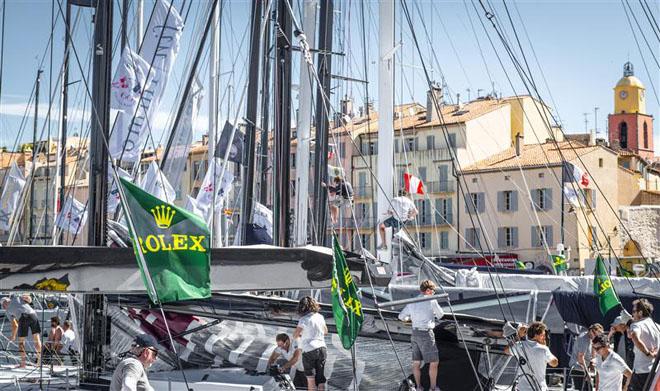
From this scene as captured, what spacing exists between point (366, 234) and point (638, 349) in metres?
54.2

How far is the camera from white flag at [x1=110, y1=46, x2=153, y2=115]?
1527 cm

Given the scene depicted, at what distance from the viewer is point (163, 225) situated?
22.6 feet

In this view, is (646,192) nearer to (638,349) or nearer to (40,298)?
(40,298)

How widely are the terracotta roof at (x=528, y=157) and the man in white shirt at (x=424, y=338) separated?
49.9 metres

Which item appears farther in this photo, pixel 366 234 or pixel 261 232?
pixel 366 234

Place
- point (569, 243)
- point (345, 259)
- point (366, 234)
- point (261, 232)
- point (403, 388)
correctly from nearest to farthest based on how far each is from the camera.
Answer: point (345, 259) → point (403, 388) → point (261, 232) → point (569, 243) → point (366, 234)

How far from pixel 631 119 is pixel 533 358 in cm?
10560

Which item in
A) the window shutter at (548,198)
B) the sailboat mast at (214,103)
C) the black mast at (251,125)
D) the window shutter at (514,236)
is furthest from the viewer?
the window shutter at (514,236)

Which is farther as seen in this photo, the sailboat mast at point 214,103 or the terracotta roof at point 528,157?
the terracotta roof at point 528,157

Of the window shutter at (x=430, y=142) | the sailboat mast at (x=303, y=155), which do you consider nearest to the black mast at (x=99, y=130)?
the sailboat mast at (x=303, y=155)

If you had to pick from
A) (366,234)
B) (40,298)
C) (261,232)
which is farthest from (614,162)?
(261,232)

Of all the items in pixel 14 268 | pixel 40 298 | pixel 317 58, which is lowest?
pixel 40 298

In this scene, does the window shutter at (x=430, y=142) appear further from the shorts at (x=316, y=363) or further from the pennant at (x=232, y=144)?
the shorts at (x=316, y=363)

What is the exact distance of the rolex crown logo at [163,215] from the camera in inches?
271
